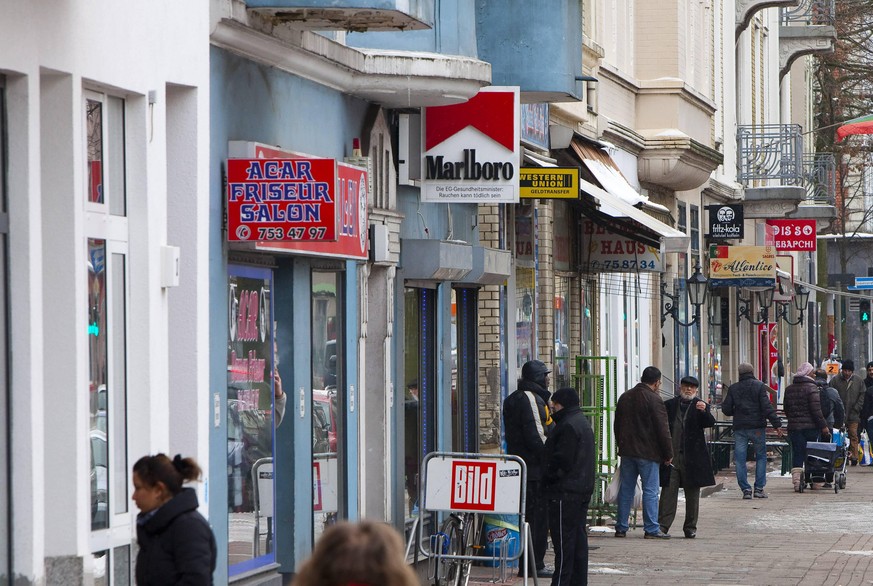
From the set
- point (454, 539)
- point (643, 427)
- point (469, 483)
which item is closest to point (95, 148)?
point (469, 483)

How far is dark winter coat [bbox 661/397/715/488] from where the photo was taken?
62.4 ft

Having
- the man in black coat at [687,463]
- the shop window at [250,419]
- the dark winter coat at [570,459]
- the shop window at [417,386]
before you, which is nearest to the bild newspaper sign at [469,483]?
the dark winter coat at [570,459]

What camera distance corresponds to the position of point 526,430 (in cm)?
1534

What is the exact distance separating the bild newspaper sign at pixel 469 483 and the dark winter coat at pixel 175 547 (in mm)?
5585

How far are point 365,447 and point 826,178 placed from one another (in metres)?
32.4

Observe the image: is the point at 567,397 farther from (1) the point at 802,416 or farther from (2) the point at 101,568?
(1) the point at 802,416

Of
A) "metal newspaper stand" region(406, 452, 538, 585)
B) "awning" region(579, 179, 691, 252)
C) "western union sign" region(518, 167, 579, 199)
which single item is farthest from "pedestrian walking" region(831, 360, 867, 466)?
"metal newspaper stand" region(406, 452, 538, 585)

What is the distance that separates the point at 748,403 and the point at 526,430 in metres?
9.28

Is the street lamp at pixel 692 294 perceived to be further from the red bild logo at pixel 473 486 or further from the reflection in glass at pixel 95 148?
the reflection in glass at pixel 95 148

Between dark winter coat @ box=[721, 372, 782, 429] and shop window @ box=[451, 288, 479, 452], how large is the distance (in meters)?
6.46

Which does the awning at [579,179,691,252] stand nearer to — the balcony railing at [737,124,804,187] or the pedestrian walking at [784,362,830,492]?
the pedestrian walking at [784,362,830,492]

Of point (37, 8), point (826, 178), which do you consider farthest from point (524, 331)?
point (826, 178)

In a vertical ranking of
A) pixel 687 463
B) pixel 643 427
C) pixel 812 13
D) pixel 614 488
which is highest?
pixel 812 13

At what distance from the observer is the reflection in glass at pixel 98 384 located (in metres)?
9.77
